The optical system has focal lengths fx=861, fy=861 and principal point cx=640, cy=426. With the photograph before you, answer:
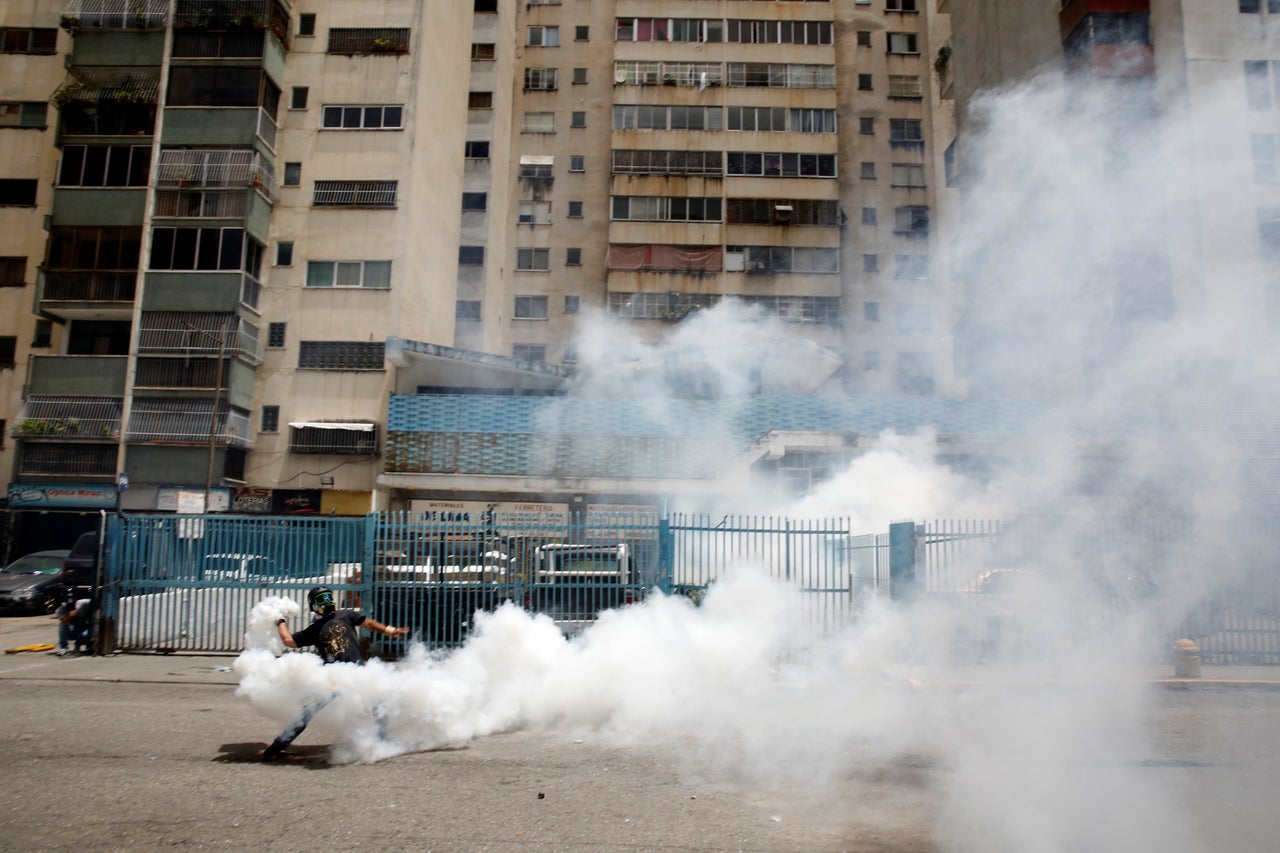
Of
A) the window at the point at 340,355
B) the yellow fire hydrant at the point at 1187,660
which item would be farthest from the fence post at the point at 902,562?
the window at the point at 340,355

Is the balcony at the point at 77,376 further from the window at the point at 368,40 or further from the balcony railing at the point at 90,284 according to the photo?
the window at the point at 368,40

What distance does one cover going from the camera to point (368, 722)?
6.32 meters

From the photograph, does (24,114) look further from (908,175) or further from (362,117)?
(908,175)

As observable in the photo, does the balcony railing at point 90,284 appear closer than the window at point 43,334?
Yes

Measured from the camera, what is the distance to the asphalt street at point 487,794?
471cm

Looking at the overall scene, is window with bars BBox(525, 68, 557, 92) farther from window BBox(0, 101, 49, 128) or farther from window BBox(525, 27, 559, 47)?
window BBox(0, 101, 49, 128)

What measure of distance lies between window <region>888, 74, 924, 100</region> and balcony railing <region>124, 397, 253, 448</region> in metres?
29.5

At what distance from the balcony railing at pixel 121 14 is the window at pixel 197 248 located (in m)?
6.84

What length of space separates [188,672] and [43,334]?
2222cm

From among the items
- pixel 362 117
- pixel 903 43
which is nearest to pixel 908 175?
pixel 903 43

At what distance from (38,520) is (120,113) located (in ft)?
42.0

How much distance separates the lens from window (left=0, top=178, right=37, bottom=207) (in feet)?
90.3

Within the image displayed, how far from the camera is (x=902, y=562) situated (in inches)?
404

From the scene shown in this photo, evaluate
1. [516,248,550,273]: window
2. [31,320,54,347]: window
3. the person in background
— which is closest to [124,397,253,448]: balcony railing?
[31,320,54,347]: window
